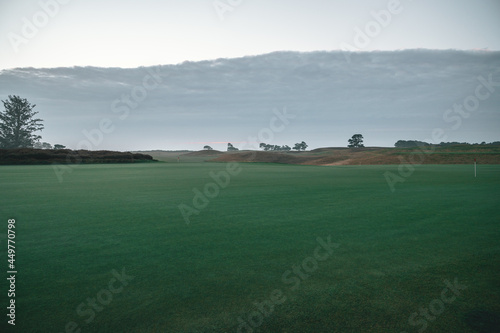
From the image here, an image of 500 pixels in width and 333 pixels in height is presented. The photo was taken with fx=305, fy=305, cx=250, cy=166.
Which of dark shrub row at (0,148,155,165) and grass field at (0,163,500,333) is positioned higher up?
dark shrub row at (0,148,155,165)

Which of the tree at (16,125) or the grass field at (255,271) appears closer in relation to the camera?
the grass field at (255,271)

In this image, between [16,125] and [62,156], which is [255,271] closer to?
[62,156]

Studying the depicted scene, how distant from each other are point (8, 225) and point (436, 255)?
9.15 m

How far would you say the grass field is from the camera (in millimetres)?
3246

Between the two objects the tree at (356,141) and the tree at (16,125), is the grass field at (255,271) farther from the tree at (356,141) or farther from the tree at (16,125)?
Result: the tree at (356,141)

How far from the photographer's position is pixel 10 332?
304 centimetres

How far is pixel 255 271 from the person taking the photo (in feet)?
14.6

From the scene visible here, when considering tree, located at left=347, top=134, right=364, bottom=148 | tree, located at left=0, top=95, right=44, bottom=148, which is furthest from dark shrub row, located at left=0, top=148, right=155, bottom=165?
tree, located at left=347, top=134, right=364, bottom=148

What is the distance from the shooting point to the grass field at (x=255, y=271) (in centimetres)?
325

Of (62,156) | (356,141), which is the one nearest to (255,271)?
(62,156)

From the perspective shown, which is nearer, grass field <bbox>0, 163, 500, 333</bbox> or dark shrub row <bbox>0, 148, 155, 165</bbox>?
grass field <bbox>0, 163, 500, 333</bbox>

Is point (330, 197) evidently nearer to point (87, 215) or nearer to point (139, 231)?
point (139, 231)

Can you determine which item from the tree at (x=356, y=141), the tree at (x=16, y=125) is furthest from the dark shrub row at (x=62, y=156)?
the tree at (x=356, y=141)

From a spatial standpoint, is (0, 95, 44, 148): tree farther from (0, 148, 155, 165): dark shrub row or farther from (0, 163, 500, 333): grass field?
(0, 163, 500, 333): grass field
